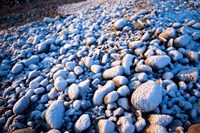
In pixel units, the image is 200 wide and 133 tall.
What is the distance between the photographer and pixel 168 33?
2.09 m

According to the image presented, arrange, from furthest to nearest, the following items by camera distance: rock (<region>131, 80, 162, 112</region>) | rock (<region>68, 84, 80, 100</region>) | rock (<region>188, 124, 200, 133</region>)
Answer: rock (<region>68, 84, 80, 100</region>), rock (<region>131, 80, 162, 112</region>), rock (<region>188, 124, 200, 133</region>)

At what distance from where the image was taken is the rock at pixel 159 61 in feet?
6.01

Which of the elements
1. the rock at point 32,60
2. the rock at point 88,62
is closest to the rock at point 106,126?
the rock at point 88,62

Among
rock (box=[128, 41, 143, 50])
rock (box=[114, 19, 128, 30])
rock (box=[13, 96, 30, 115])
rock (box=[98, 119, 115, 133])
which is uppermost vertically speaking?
rock (box=[114, 19, 128, 30])

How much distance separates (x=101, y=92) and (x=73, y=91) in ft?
0.79

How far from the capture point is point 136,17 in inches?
96.2

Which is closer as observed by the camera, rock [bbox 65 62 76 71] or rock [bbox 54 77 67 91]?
rock [bbox 54 77 67 91]

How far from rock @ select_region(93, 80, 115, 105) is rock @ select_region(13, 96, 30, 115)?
1.99ft

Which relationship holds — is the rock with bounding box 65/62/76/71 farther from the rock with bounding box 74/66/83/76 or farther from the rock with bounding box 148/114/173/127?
the rock with bounding box 148/114/173/127

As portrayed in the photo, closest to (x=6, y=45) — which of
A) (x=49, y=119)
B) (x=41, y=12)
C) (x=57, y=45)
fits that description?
(x=57, y=45)

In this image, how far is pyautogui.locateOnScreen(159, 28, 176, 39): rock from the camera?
2.07m

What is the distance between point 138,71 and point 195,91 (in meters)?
0.48

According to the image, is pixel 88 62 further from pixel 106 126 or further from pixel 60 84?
pixel 106 126

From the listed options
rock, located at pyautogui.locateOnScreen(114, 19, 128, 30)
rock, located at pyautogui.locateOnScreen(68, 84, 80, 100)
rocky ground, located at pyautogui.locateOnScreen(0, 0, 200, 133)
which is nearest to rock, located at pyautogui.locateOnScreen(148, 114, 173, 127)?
rocky ground, located at pyautogui.locateOnScreen(0, 0, 200, 133)
